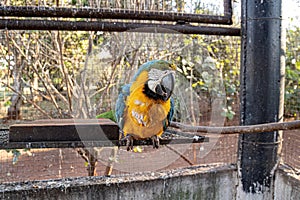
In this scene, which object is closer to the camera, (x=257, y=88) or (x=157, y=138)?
(x=157, y=138)

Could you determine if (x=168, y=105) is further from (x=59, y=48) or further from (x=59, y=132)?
(x=59, y=48)

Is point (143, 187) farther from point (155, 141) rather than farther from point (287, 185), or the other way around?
point (287, 185)

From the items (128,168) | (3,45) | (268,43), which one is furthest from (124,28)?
(128,168)

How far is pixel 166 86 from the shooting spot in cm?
65

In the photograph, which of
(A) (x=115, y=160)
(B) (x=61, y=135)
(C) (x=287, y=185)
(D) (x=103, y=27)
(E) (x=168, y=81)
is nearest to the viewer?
(E) (x=168, y=81)

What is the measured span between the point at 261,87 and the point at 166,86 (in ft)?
2.07

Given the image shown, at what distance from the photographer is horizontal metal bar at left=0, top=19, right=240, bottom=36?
103 centimetres

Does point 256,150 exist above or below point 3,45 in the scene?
below

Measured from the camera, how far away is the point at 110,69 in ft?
4.94

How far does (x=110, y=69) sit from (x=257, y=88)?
716mm

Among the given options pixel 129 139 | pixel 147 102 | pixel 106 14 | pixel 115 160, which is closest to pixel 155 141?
pixel 129 139

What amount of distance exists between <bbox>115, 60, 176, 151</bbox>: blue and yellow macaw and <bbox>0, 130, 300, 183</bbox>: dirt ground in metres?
0.84

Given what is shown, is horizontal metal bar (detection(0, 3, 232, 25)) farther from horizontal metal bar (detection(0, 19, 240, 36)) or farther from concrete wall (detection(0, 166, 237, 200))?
concrete wall (detection(0, 166, 237, 200))

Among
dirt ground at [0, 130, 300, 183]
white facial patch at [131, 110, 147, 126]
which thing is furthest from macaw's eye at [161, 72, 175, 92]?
dirt ground at [0, 130, 300, 183]
